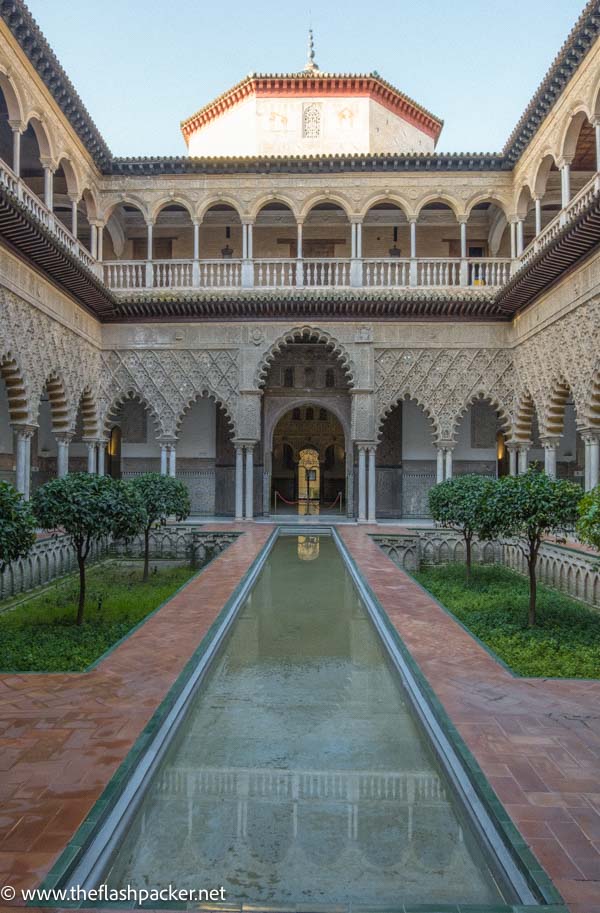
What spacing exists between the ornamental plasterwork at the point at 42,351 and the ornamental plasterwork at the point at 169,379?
0.58 meters

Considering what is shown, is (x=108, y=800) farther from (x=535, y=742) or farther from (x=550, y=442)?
(x=550, y=442)

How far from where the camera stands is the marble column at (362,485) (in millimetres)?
14984

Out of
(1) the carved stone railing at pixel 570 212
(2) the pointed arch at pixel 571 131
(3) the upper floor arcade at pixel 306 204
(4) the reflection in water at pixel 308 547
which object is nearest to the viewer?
(1) the carved stone railing at pixel 570 212

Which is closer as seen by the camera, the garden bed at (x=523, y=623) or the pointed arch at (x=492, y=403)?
the garden bed at (x=523, y=623)

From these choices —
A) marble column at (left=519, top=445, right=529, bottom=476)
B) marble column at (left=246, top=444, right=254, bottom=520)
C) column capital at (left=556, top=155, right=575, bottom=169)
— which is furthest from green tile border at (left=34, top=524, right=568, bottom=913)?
marble column at (left=519, top=445, right=529, bottom=476)

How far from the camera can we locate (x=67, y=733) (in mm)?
3355

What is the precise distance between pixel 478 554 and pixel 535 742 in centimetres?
910

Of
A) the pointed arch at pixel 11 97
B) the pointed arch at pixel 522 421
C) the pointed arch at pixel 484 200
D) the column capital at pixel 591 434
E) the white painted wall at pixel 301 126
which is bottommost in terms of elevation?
the column capital at pixel 591 434

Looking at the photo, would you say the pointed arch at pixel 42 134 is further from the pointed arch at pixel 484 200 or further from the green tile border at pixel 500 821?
the green tile border at pixel 500 821

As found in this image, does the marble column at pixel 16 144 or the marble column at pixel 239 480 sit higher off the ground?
the marble column at pixel 16 144

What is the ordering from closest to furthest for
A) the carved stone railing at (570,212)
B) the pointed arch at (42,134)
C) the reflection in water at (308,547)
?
the carved stone railing at (570,212)
the reflection in water at (308,547)
the pointed arch at (42,134)

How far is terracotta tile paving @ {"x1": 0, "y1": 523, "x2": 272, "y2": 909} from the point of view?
95.3 inches

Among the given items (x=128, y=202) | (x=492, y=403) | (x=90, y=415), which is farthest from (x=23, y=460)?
(x=492, y=403)

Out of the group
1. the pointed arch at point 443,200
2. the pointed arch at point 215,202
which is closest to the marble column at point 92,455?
the pointed arch at point 215,202
